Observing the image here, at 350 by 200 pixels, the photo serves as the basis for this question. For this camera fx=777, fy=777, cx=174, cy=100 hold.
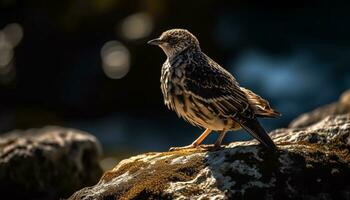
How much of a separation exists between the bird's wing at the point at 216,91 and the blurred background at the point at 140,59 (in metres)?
10.9

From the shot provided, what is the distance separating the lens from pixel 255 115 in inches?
389

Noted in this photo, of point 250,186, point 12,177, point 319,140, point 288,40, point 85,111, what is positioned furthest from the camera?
point 288,40

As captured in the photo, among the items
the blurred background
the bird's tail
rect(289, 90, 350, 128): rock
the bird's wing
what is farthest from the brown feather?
the blurred background

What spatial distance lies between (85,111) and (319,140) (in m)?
14.7

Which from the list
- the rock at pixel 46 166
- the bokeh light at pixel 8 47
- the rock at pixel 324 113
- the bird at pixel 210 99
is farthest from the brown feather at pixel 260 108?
the bokeh light at pixel 8 47

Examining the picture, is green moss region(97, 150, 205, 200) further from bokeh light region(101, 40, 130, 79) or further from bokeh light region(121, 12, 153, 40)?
bokeh light region(121, 12, 153, 40)

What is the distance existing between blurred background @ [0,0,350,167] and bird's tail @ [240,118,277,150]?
11.4 m

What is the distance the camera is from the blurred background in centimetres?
2277

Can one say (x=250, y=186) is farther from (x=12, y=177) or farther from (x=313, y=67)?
(x=313, y=67)

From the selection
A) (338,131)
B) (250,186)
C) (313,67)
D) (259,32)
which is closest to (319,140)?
(338,131)

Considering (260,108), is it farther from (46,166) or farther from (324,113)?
(324,113)

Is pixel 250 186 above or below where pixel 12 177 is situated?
above

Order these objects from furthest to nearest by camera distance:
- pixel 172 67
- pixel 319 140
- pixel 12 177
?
pixel 12 177 < pixel 172 67 < pixel 319 140

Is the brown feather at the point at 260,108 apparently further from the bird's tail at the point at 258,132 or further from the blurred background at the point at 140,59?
the blurred background at the point at 140,59
